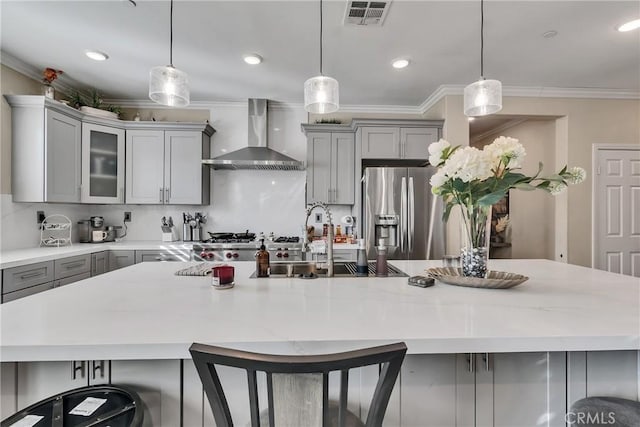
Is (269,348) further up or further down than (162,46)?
further down

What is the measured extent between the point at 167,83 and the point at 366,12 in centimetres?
144

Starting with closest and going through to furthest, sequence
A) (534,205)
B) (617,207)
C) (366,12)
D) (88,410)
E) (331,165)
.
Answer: (88,410) < (366,12) < (617,207) < (331,165) < (534,205)

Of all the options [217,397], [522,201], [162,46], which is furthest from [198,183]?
[522,201]

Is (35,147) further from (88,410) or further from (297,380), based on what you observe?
(297,380)

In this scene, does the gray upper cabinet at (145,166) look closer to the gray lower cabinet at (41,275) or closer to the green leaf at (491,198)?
the gray lower cabinet at (41,275)

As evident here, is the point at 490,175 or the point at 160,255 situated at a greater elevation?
the point at 490,175

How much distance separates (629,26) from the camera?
7.38 feet

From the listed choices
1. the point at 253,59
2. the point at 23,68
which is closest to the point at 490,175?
the point at 253,59

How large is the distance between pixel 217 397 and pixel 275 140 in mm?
3658

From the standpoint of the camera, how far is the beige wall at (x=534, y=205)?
12.8 ft

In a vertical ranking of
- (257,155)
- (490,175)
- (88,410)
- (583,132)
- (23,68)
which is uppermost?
(23,68)

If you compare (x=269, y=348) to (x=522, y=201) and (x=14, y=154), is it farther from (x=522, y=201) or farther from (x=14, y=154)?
(x=522, y=201)

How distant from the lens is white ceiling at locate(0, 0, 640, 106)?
208 cm

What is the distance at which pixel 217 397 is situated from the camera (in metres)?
0.61
